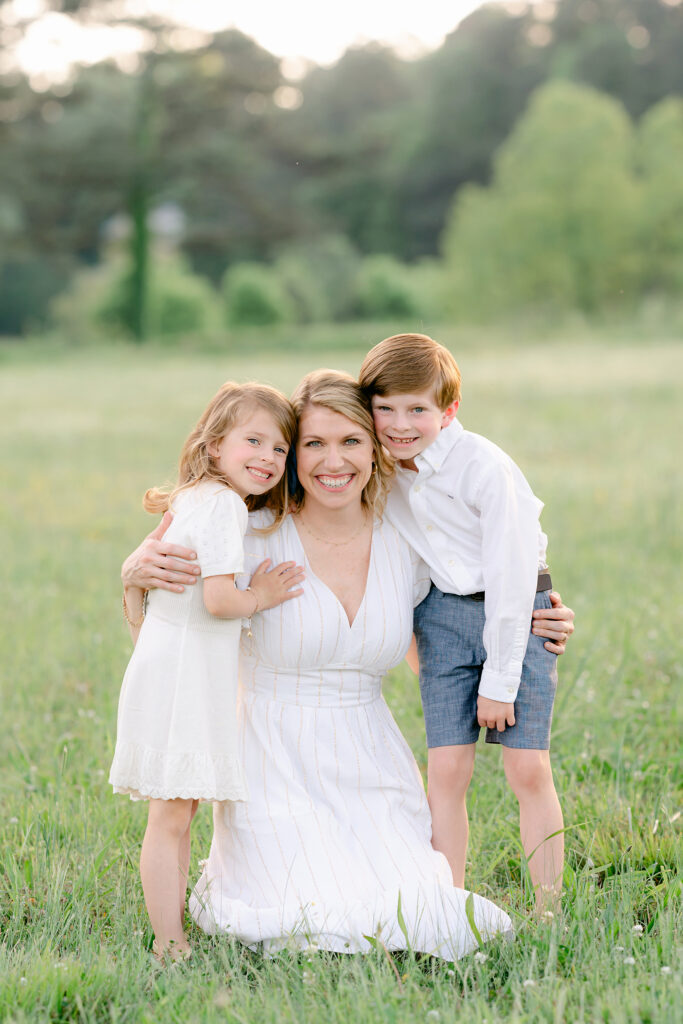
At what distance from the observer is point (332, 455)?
10.5 ft

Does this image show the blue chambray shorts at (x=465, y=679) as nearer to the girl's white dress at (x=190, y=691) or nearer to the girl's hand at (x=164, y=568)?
the girl's white dress at (x=190, y=691)

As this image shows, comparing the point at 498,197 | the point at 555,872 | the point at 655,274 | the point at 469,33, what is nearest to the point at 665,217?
the point at 655,274

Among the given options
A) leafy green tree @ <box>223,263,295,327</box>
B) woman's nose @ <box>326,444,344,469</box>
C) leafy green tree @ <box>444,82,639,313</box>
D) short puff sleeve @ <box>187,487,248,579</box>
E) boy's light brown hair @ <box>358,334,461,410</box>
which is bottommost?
short puff sleeve @ <box>187,487,248,579</box>

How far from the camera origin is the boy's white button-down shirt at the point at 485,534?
3.19 metres

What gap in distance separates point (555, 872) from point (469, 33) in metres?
62.0

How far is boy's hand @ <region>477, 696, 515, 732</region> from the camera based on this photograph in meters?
3.22

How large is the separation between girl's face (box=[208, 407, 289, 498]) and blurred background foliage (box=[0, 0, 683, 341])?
30.9 meters

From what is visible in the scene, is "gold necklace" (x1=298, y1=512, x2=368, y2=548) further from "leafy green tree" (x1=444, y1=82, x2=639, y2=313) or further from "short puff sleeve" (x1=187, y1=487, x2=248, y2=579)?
"leafy green tree" (x1=444, y1=82, x2=639, y2=313)

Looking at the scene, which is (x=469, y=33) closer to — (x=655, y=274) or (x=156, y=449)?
(x=655, y=274)

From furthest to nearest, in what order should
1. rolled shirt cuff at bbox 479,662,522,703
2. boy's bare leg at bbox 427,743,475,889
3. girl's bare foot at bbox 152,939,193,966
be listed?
boy's bare leg at bbox 427,743,475,889 < rolled shirt cuff at bbox 479,662,522,703 < girl's bare foot at bbox 152,939,193,966

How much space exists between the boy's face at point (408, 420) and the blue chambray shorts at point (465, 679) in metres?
0.47

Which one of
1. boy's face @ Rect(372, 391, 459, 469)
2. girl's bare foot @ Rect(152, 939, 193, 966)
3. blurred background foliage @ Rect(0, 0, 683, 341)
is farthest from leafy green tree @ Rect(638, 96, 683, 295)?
girl's bare foot @ Rect(152, 939, 193, 966)

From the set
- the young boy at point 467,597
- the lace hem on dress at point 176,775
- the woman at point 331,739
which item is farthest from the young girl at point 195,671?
the young boy at point 467,597

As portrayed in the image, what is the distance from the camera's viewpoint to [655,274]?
4097 cm
